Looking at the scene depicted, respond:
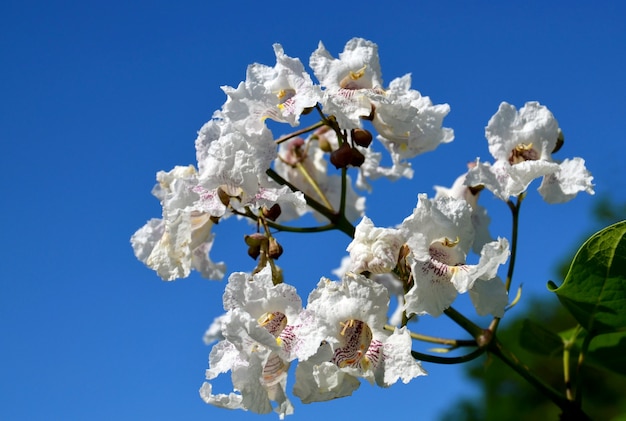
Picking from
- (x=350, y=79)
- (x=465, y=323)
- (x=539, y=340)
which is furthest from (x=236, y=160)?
(x=539, y=340)

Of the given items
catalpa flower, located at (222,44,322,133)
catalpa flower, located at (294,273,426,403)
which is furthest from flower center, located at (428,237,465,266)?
catalpa flower, located at (222,44,322,133)

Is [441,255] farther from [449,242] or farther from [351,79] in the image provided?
[351,79]

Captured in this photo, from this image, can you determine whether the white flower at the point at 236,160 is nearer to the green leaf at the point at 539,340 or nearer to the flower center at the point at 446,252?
the flower center at the point at 446,252

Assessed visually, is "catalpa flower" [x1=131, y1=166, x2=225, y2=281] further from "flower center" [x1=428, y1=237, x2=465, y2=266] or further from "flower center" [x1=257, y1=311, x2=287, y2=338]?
"flower center" [x1=428, y1=237, x2=465, y2=266]

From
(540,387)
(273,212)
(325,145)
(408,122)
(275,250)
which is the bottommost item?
(540,387)

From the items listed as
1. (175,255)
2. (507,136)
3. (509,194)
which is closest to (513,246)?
(509,194)

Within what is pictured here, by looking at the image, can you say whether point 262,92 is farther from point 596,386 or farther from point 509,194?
point 596,386

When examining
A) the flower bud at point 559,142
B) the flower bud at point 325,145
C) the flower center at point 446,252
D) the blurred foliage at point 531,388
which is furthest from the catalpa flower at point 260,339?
the blurred foliage at point 531,388
